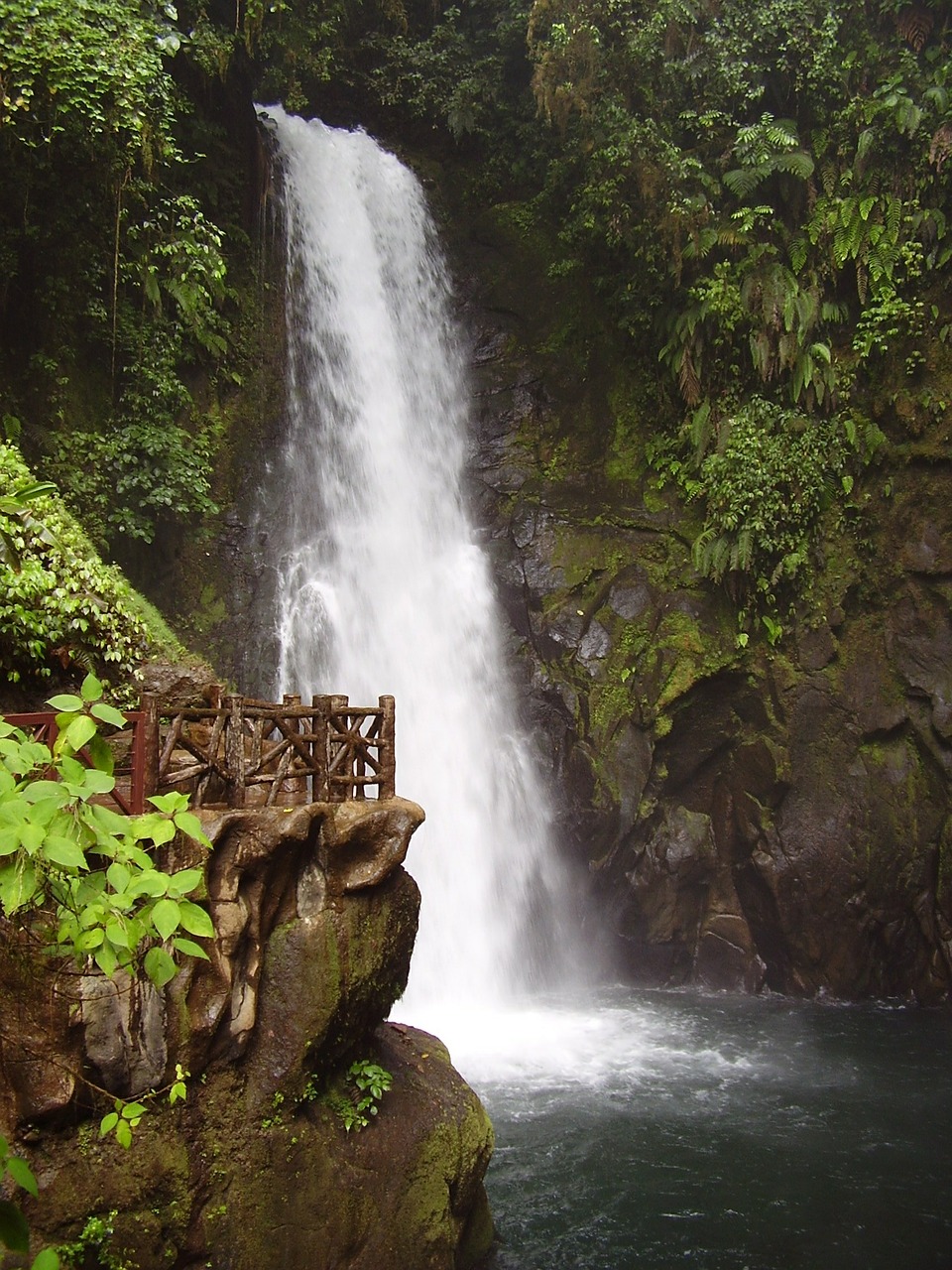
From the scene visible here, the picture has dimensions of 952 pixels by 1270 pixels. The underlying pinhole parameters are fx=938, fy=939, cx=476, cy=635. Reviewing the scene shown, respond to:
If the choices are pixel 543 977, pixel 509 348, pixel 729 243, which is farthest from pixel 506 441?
pixel 543 977

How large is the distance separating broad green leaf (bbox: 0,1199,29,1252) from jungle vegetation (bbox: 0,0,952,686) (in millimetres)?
12023

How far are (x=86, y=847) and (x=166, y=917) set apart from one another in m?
0.39

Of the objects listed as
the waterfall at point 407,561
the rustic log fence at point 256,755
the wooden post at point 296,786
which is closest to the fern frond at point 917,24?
the waterfall at point 407,561

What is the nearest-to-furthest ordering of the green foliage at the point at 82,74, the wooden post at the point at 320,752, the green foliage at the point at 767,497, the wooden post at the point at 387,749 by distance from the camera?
the wooden post at the point at 320,752
the wooden post at the point at 387,749
the green foliage at the point at 82,74
the green foliage at the point at 767,497

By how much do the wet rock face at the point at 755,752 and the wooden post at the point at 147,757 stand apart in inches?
372

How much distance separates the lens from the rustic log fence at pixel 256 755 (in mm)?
6773

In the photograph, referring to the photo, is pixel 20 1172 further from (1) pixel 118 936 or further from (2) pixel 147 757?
(2) pixel 147 757

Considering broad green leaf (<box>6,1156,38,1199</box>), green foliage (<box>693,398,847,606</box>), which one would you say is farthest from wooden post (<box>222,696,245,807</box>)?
green foliage (<box>693,398,847,606</box>)

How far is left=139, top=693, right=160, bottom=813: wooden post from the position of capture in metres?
6.63

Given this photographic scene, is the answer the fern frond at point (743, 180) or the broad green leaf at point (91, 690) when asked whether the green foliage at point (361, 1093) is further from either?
the fern frond at point (743, 180)

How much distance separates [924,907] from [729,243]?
11.3m

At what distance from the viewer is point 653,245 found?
16547 mm

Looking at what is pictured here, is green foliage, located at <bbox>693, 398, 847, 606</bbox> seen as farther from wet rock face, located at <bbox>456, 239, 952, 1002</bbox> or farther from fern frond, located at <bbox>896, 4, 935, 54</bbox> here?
fern frond, located at <bbox>896, 4, 935, 54</bbox>

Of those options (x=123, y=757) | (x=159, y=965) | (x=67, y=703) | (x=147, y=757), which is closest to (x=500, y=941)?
(x=123, y=757)
